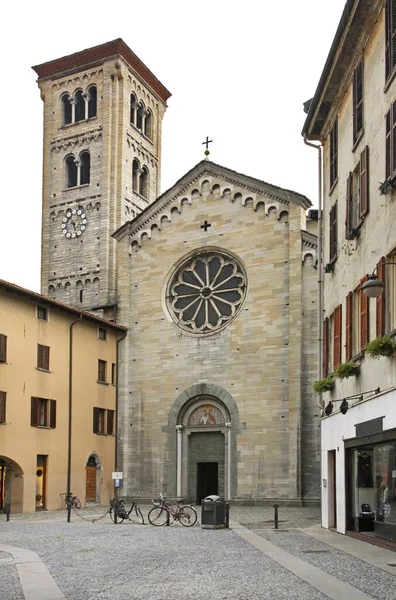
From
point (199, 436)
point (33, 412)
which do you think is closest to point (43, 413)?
point (33, 412)

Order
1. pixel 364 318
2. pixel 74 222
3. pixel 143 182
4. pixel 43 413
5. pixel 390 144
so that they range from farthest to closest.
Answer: pixel 143 182, pixel 74 222, pixel 43 413, pixel 364 318, pixel 390 144

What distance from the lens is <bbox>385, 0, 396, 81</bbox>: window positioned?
687 inches

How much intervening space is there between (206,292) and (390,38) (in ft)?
80.6

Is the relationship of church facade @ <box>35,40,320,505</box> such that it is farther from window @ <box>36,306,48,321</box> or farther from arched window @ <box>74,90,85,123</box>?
arched window @ <box>74,90,85,123</box>

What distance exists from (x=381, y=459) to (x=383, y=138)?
7.13 meters

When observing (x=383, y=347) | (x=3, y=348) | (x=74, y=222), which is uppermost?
(x=74, y=222)

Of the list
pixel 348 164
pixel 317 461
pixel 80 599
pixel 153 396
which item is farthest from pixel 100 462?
pixel 80 599

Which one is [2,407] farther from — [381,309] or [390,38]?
[390,38]

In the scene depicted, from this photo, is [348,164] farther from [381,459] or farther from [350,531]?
[350,531]

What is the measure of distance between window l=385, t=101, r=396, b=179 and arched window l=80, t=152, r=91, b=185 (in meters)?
34.3

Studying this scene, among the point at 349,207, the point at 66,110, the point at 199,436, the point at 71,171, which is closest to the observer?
the point at 349,207

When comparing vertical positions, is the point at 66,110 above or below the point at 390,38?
above

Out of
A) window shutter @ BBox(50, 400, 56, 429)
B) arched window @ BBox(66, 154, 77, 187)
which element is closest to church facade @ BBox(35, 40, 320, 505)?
window shutter @ BBox(50, 400, 56, 429)

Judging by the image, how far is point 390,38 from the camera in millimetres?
17719
